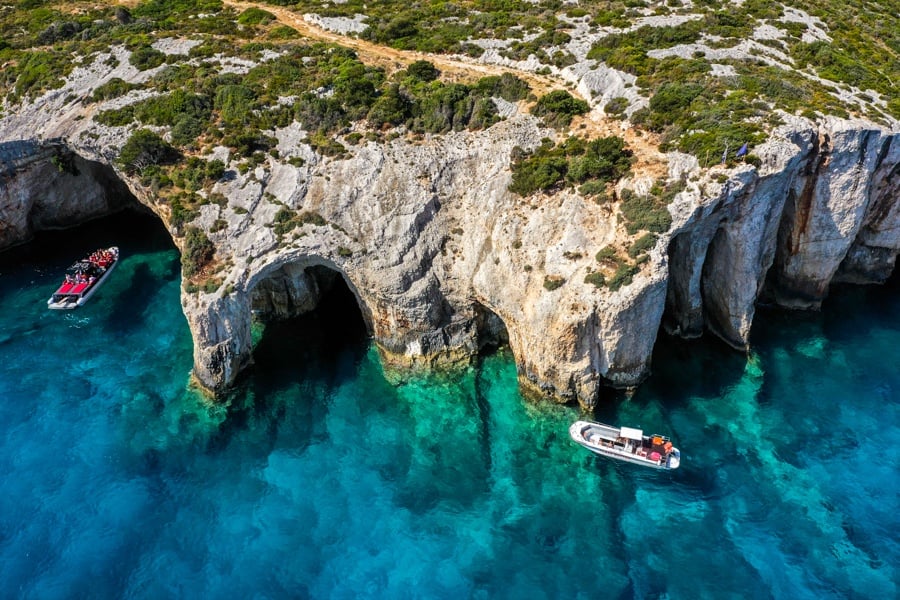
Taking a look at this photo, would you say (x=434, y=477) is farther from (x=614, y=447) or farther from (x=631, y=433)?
(x=631, y=433)

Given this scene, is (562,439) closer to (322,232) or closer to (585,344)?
(585,344)

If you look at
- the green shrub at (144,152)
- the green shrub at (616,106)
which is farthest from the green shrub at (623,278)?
the green shrub at (144,152)

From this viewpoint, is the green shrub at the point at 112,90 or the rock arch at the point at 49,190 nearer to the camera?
the green shrub at the point at 112,90

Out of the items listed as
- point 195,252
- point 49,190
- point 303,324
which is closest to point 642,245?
point 303,324

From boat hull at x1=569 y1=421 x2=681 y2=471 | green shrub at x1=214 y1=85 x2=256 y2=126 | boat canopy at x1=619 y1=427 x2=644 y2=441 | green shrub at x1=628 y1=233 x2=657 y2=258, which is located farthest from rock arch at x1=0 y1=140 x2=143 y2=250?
boat canopy at x1=619 y1=427 x2=644 y2=441

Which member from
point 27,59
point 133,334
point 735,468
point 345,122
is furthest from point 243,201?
point 735,468

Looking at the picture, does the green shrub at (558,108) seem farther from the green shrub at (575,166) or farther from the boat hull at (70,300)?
the boat hull at (70,300)

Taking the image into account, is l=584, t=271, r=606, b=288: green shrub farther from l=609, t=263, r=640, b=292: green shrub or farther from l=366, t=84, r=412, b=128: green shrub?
l=366, t=84, r=412, b=128: green shrub
